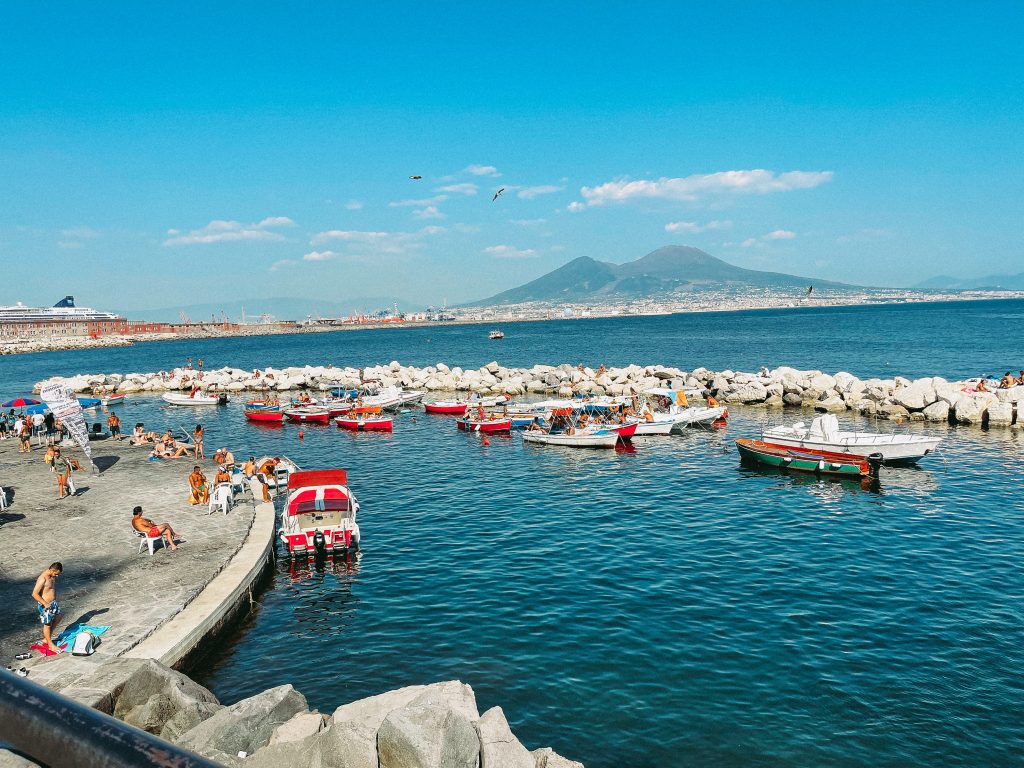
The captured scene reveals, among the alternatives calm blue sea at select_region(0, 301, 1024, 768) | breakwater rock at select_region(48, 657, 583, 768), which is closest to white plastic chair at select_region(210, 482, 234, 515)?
calm blue sea at select_region(0, 301, 1024, 768)

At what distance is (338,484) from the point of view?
2612 cm

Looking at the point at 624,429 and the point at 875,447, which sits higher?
the point at 624,429

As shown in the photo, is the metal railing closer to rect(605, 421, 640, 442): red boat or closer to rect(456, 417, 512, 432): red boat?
rect(605, 421, 640, 442): red boat

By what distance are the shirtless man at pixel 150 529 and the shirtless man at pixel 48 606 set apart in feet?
15.6

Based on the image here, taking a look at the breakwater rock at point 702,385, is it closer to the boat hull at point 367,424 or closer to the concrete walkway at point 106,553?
the boat hull at point 367,424

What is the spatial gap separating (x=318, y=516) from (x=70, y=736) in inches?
961

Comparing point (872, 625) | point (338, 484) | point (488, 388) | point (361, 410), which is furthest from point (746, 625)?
point (488, 388)

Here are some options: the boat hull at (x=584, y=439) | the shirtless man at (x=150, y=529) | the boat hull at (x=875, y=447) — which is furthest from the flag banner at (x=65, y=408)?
the boat hull at (x=875, y=447)

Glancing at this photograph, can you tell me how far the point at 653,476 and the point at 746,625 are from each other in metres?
17.1

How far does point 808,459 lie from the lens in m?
35.5

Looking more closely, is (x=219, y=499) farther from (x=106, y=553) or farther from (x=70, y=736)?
(x=70, y=736)

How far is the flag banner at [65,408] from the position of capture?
1197 inches

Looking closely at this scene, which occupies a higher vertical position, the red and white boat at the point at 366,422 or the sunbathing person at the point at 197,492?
the sunbathing person at the point at 197,492

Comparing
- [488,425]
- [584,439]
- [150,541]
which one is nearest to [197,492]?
[150,541]
